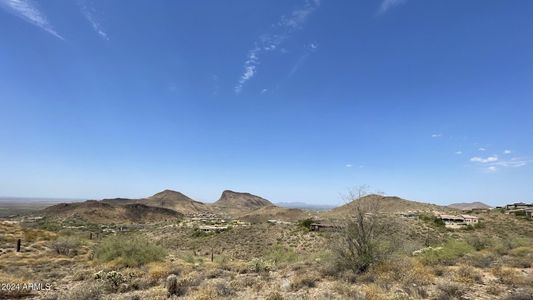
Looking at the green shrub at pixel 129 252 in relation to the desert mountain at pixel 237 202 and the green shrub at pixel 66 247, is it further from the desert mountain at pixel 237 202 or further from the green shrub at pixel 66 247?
the desert mountain at pixel 237 202

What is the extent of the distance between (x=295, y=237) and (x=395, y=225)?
91.7ft

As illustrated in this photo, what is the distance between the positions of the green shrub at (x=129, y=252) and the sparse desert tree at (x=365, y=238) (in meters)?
11.7

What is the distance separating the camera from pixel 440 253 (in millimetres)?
18812

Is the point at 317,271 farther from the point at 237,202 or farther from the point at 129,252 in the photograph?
the point at 237,202

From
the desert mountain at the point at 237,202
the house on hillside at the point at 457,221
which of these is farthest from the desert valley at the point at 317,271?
the desert mountain at the point at 237,202

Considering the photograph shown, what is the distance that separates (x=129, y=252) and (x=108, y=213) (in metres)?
79.0

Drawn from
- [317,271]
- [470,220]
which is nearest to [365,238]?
[317,271]

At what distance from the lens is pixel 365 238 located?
15617 mm

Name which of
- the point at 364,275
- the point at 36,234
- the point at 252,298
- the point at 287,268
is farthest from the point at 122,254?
the point at 36,234

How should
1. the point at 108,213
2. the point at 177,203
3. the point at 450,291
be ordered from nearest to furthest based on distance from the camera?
the point at 450,291 < the point at 108,213 < the point at 177,203

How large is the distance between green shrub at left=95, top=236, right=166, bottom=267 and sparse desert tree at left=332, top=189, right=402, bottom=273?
11.7m

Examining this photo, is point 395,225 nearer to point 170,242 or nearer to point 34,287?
point 34,287

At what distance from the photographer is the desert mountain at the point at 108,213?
8419 centimetres

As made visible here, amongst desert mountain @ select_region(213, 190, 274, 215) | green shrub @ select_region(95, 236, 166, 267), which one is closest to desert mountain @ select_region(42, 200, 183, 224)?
green shrub @ select_region(95, 236, 166, 267)
